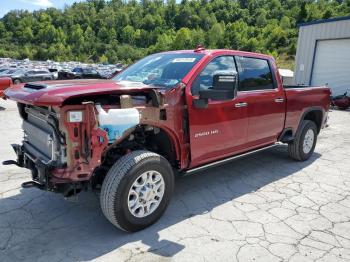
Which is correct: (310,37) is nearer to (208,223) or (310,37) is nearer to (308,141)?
(308,141)

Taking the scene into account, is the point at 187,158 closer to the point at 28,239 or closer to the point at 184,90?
the point at 184,90

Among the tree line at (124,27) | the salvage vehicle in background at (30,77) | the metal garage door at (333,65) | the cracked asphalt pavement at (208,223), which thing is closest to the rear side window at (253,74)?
the cracked asphalt pavement at (208,223)

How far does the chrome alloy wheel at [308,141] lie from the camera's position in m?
6.27

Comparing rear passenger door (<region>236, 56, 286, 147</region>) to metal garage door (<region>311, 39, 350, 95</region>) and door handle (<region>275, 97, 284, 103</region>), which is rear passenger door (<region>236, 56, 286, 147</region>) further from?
metal garage door (<region>311, 39, 350, 95</region>)

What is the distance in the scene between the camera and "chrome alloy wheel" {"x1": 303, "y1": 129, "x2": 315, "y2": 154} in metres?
6.27

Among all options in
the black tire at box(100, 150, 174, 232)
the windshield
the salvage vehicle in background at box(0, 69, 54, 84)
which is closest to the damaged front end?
the black tire at box(100, 150, 174, 232)

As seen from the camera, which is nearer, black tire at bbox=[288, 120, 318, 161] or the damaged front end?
the damaged front end

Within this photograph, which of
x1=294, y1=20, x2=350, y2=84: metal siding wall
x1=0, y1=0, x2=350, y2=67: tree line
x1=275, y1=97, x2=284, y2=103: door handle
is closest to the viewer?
x1=275, y1=97, x2=284, y2=103: door handle

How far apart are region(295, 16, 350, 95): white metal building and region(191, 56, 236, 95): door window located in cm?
1495

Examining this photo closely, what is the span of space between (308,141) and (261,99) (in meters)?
1.97

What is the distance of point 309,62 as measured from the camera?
19297 mm

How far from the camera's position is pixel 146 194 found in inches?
140

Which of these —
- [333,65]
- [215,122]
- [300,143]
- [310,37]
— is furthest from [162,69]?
[310,37]

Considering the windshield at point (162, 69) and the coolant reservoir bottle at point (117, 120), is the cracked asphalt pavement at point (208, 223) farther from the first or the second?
the windshield at point (162, 69)
